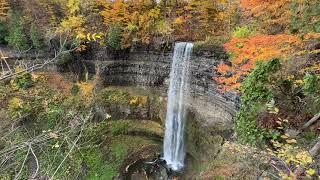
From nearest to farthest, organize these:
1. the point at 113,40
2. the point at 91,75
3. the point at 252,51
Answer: the point at 252,51
the point at 113,40
the point at 91,75

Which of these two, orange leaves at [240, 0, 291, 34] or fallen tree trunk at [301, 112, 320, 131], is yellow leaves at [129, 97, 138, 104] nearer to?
orange leaves at [240, 0, 291, 34]

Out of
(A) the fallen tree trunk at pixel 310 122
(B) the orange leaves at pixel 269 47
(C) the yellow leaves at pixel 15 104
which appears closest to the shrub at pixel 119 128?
(C) the yellow leaves at pixel 15 104

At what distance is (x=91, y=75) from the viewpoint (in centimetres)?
1909

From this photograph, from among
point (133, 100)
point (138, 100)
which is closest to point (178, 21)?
point (138, 100)

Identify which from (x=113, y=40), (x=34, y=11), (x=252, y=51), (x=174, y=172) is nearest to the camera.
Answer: (x=252, y=51)

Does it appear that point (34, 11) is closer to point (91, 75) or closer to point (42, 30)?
point (42, 30)

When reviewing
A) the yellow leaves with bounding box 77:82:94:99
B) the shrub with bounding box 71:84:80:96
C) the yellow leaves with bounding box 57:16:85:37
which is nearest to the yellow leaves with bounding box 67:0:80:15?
the yellow leaves with bounding box 57:16:85:37

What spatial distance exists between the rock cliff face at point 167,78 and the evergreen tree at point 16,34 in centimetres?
422

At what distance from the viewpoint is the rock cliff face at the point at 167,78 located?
14.8 m

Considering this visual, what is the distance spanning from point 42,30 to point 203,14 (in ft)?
37.7

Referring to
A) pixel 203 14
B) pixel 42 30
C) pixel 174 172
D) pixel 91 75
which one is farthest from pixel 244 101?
pixel 42 30

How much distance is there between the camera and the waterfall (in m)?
16.4

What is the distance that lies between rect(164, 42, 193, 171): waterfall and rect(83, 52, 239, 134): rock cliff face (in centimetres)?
57

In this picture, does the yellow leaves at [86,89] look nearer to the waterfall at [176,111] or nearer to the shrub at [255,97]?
the waterfall at [176,111]
